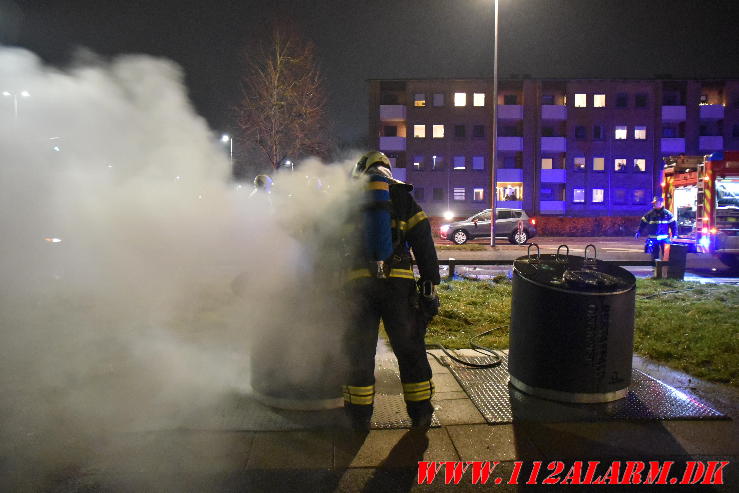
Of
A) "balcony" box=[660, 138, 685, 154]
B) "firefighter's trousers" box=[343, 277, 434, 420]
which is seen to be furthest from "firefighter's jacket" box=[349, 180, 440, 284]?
"balcony" box=[660, 138, 685, 154]

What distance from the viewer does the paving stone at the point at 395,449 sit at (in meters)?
3.30

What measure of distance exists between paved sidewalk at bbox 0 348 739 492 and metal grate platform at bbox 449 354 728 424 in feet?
0.36

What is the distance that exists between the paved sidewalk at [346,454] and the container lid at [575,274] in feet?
3.37

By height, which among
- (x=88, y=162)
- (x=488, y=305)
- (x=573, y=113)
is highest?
(x=573, y=113)

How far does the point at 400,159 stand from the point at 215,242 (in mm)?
40333

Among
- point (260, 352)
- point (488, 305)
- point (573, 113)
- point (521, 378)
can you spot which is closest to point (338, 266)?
point (260, 352)

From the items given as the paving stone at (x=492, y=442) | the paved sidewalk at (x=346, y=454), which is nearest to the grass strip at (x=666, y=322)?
the paved sidewalk at (x=346, y=454)

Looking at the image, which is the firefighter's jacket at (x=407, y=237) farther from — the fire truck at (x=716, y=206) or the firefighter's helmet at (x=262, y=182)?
the fire truck at (x=716, y=206)

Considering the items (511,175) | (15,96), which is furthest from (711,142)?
(15,96)

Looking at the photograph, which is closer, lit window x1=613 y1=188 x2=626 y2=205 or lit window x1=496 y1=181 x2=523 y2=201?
lit window x1=613 y1=188 x2=626 y2=205

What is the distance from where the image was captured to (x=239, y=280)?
14.4 ft

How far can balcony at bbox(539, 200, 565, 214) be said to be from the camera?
149 ft

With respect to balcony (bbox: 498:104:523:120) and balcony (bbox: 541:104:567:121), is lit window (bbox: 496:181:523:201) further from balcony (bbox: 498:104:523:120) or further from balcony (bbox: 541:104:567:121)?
balcony (bbox: 541:104:567:121)

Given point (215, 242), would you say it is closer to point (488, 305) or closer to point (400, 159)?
point (488, 305)
